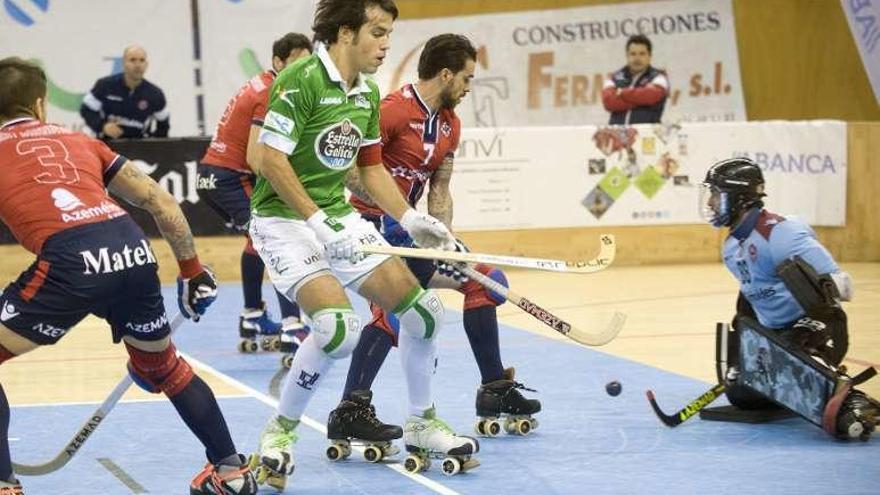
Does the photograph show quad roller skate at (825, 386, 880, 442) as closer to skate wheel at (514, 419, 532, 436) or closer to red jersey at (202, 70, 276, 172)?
skate wheel at (514, 419, 532, 436)

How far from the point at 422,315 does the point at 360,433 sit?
2.31ft

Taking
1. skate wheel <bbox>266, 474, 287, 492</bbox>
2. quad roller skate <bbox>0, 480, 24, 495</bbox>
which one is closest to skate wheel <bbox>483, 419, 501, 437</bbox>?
skate wheel <bbox>266, 474, 287, 492</bbox>

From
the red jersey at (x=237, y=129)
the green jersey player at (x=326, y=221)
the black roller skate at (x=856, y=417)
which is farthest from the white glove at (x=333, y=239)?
the red jersey at (x=237, y=129)

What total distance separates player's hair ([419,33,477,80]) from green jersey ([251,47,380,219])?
0.78 m

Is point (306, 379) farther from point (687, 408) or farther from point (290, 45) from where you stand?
point (290, 45)

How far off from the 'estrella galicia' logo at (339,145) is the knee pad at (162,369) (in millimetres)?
1101

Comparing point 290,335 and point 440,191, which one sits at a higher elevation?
point 440,191

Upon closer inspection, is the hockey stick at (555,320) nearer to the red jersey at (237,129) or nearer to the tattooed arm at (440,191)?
the tattooed arm at (440,191)

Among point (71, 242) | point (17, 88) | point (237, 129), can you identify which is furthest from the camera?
point (237, 129)

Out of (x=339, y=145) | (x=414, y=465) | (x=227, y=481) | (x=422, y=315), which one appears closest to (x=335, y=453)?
(x=414, y=465)

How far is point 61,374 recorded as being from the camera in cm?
1013

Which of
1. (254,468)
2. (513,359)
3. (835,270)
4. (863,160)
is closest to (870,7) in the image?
(863,160)

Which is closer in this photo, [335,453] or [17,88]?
[17,88]

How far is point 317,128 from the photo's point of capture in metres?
6.86
